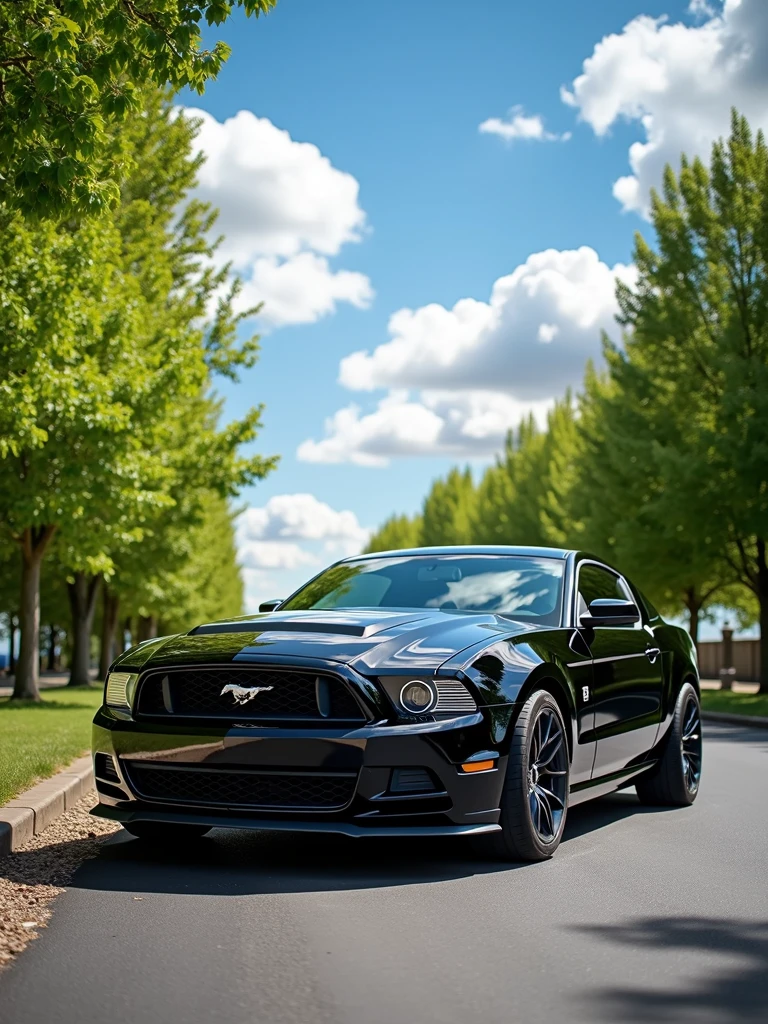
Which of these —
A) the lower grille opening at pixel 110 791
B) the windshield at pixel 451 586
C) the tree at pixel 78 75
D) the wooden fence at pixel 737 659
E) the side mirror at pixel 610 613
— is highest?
the tree at pixel 78 75

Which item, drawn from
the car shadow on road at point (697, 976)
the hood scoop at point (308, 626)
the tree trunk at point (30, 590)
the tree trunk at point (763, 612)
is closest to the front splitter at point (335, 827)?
the hood scoop at point (308, 626)

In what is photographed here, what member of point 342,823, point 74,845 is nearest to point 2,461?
point 74,845

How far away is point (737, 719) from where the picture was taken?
71.5ft

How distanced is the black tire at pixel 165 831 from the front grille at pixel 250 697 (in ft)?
2.35

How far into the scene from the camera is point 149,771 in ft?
20.7

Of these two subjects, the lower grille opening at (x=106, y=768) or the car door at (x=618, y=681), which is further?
the car door at (x=618, y=681)

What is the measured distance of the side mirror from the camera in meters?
7.29

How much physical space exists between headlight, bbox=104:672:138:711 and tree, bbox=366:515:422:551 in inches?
4162

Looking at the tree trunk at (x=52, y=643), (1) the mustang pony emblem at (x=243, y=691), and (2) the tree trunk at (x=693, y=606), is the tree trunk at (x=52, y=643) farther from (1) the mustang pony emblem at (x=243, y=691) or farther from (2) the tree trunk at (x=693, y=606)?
(1) the mustang pony emblem at (x=243, y=691)

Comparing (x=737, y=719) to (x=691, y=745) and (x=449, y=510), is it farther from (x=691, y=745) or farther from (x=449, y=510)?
(x=449, y=510)

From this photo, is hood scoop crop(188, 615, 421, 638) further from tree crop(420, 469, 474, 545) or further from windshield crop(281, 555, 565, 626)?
tree crop(420, 469, 474, 545)

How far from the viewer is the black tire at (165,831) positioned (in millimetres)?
6742

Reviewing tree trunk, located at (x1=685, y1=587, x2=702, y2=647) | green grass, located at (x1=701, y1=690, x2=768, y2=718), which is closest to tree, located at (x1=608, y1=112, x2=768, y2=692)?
green grass, located at (x1=701, y1=690, x2=768, y2=718)

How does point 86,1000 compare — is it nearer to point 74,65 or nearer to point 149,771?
point 149,771
